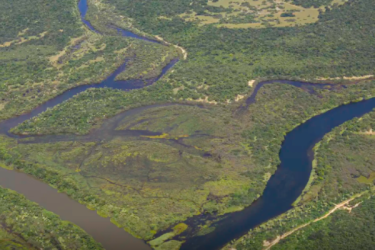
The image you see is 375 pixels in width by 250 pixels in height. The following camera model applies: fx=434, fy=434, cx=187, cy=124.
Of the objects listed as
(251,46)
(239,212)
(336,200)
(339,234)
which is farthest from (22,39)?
(339,234)

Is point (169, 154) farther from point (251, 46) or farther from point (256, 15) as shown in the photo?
point (256, 15)

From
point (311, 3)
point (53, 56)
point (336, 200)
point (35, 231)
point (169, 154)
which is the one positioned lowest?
point (336, 200)

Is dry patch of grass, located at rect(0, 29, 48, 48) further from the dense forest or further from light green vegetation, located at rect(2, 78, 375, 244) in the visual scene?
the dense forest

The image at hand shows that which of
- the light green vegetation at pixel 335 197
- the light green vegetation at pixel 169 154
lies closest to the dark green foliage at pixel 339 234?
the light green vegetation at pixel 335 197

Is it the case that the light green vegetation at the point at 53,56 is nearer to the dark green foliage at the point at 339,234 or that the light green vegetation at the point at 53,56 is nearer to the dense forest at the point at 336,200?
the dense forest at the point at 336,200

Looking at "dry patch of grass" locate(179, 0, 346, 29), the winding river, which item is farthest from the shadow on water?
"dry patch of grass" locate(179, 0, 346, 29)
